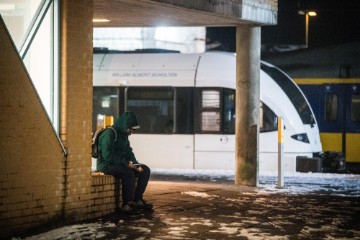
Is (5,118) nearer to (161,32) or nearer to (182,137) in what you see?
(182,137)

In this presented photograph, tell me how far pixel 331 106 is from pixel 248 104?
682cm

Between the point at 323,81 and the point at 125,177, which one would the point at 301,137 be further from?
the point at 125,177

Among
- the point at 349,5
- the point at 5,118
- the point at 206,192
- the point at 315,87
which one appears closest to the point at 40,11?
the point at 5,118

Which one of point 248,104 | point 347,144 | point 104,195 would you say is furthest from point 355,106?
point 104,195

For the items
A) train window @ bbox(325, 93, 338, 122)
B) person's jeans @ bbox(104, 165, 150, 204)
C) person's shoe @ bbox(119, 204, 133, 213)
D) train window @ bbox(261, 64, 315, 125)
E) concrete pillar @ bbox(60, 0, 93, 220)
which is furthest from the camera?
train window @ bbox(325, 93, 338, 122)

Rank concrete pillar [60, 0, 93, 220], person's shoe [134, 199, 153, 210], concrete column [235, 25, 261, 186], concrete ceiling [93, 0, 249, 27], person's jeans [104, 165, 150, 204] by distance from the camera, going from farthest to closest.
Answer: concrete column [235, 25, 261, 186]
concrete ceiling [93, 0, 249, 27]
person's shoe [134, 199, 153, 210]
person's jeans [104, 165, 150, 204]
concrete pillar [60, 0, 93, 220]

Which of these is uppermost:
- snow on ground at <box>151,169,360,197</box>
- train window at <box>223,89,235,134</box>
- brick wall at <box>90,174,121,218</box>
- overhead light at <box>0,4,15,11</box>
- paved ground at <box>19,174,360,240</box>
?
overhead light at <box>0,4,15,11</box>

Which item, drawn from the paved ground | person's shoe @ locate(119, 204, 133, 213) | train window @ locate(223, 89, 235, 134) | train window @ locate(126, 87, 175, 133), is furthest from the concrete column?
person's shoe @ locate(119, 204, 133, 213)

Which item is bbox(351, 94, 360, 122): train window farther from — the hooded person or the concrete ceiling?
the hooded person

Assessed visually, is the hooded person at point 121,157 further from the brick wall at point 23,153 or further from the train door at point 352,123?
the train door at point 352,123

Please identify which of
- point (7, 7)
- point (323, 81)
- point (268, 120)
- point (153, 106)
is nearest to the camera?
point (7, 7)

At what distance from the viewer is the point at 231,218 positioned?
35.5ft

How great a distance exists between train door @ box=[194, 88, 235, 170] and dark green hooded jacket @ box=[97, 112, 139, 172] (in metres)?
8.17

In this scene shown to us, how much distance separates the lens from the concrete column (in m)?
15.8
